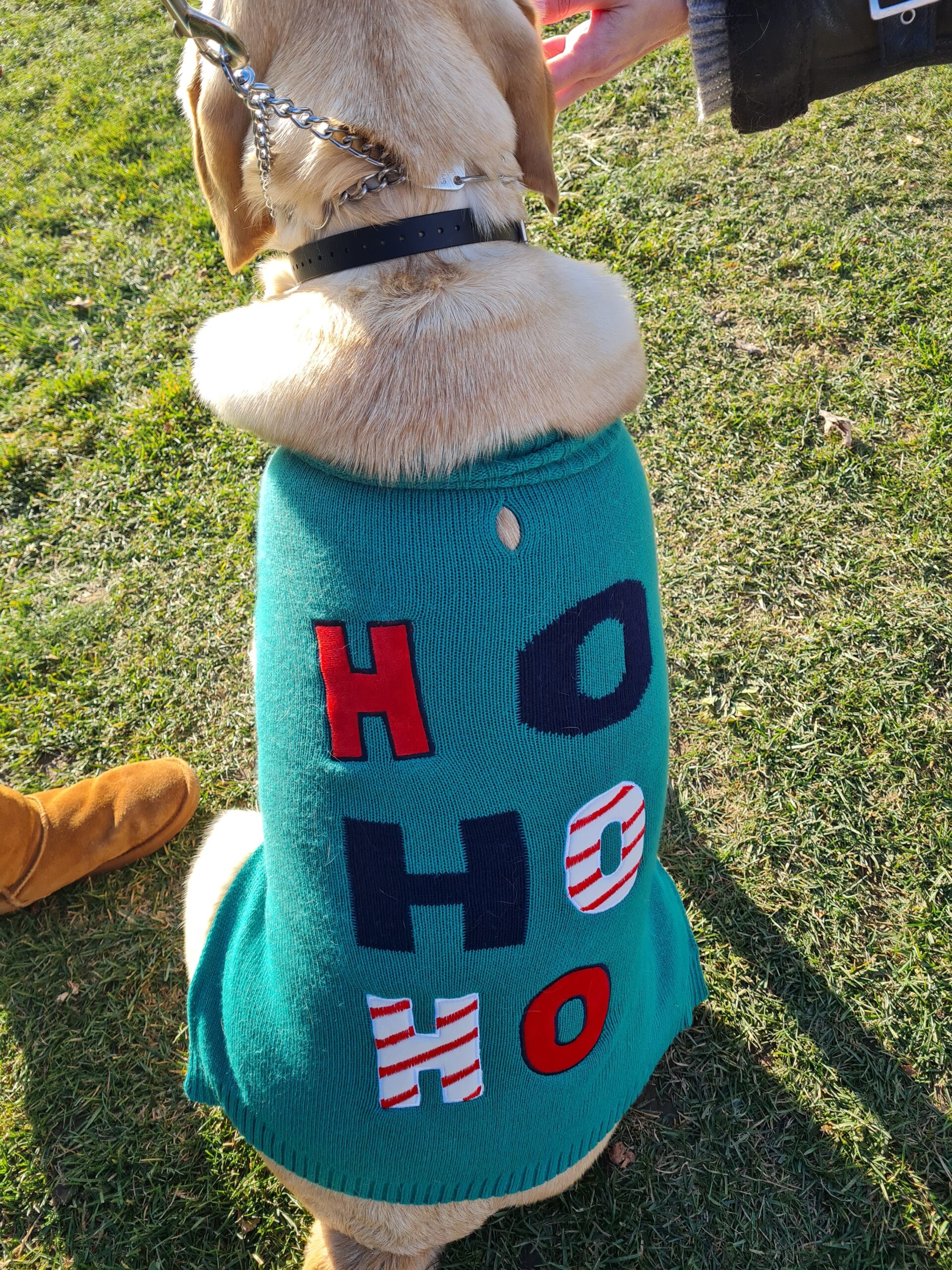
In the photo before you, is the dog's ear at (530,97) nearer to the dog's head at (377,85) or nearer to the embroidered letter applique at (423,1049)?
the dog's head at (377,85)

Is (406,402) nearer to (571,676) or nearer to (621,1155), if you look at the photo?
(571,676)

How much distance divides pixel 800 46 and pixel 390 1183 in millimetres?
3275

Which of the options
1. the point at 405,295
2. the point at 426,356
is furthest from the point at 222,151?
the point at 426,356

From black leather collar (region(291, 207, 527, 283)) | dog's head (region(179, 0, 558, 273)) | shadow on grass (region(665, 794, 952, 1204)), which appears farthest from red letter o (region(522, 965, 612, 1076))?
dog's head (region(179, 0, 558, 273))

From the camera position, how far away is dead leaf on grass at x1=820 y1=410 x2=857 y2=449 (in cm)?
375

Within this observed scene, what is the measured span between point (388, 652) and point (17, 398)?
3717 millimetres

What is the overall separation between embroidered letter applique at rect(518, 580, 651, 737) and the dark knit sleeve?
6.67ft

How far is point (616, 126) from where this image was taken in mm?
4859

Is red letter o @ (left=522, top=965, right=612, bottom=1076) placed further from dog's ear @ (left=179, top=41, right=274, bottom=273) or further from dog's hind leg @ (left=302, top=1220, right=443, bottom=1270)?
dog's ear @ (left=179, top=41, right=274, bottom=273)

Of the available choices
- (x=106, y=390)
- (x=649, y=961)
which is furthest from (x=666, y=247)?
Result: (x=649, y=961)

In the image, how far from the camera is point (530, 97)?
1932 millimetres

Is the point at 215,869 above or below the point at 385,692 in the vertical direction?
below

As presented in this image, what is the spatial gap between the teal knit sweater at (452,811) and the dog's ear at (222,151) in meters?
0.57

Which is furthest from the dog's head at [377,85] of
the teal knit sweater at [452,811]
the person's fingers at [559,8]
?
the person's fingers at [559,8]
